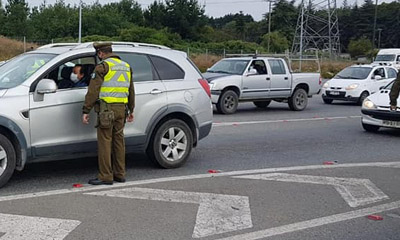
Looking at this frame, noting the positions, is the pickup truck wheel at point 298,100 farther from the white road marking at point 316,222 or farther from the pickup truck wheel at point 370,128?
the white road marking at point 316,222

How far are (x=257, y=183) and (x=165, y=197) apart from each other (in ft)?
4.69

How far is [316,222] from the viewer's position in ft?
18.1

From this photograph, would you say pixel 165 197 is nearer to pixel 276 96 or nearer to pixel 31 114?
pixel 31 114

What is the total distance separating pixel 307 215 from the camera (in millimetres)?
5762

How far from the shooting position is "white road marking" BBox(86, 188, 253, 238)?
17.2ft

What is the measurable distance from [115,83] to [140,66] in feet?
3.31

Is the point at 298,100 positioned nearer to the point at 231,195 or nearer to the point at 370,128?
the point at 370,128

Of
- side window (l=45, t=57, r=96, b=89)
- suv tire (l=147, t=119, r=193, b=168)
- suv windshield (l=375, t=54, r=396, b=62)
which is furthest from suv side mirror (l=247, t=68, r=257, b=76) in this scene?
suv windshield (l=375, t=54, r=396, b=62)

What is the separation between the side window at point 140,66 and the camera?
7363mm

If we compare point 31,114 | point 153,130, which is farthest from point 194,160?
point 31,114

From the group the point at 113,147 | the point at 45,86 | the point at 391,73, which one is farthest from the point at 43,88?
the point at 391,73

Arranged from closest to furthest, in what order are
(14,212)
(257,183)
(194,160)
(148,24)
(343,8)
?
1. (14,212)
2. (257,183)
3. (194,160)
4. (148,24)
5. (343,8)

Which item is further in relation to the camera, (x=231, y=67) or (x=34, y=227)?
(x=231, y=67)

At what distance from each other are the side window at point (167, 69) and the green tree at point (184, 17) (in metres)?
61.6
